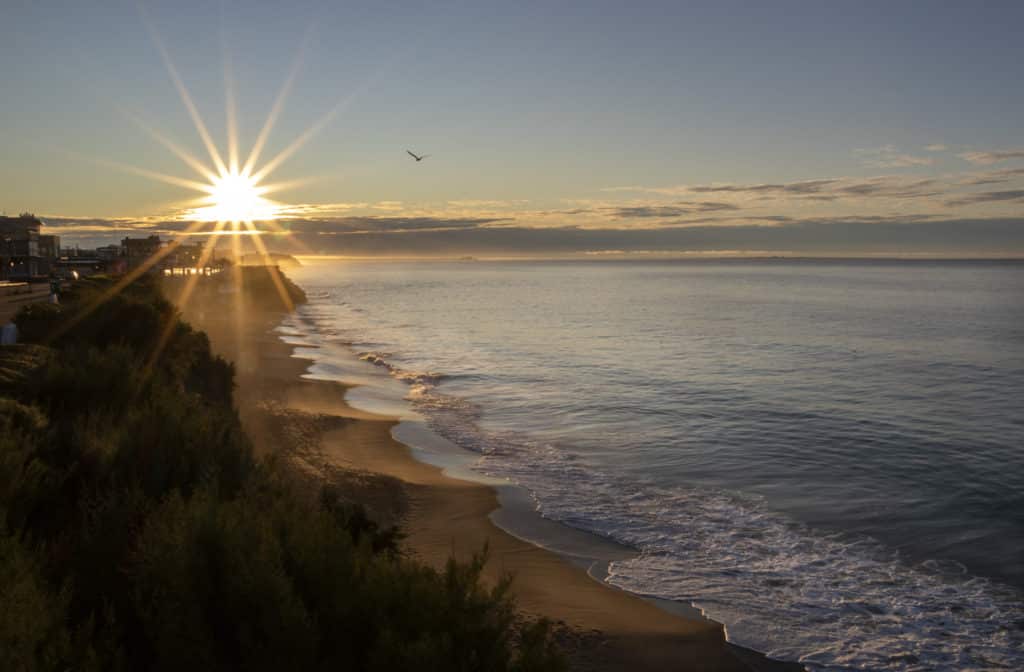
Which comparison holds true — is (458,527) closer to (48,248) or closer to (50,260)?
(50,260)

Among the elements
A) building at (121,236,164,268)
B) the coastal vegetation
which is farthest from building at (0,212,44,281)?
the coastal vegetation

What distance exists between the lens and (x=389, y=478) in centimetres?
1430

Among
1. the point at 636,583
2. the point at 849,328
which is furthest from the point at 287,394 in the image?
the point at 849,328

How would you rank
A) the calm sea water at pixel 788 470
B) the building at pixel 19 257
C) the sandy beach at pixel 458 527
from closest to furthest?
the sandy beach at pixel 458 527 < the calm sea water at pixel 788 470 < the building at pixel 19 257

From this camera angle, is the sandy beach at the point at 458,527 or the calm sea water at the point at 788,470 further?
the calm sea water at the point at 788,470

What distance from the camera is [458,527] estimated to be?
1191 centimetres

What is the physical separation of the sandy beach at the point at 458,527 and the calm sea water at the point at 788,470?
620mm

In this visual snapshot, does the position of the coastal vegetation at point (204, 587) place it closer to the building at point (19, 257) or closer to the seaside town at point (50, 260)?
the seaside town at point (50, 260)

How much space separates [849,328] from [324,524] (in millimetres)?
Answer: 53976

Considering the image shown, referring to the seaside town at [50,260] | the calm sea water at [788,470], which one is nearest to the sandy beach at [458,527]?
the calm sea water at [788,470]

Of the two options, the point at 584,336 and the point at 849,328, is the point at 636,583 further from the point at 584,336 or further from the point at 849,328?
the point at 849,328

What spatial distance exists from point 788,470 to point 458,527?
8.15 m

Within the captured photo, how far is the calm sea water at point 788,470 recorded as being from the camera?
30.5ft

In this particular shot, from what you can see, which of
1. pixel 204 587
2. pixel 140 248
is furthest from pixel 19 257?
pixel 204 587
